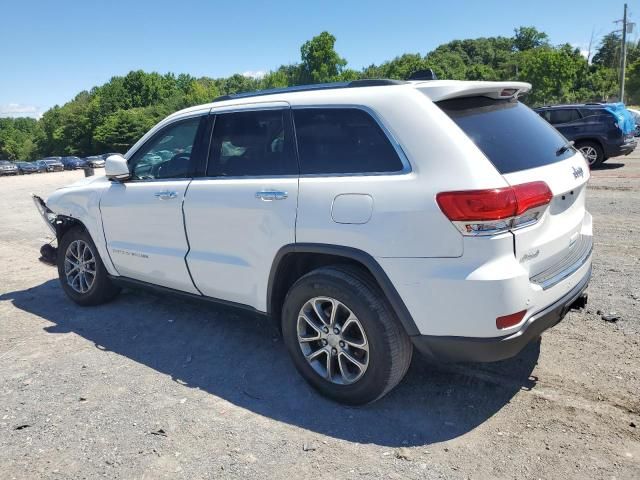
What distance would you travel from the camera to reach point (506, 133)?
3033mm

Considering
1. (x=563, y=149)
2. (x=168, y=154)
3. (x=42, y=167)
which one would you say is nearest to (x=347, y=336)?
(x=563, y=149)

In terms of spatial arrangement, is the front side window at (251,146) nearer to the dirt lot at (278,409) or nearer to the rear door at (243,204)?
the rear door at (243,204)

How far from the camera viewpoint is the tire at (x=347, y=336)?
2.95 metres

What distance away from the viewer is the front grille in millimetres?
2828

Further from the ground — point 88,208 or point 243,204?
point 243,204

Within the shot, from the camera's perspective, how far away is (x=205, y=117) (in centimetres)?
404

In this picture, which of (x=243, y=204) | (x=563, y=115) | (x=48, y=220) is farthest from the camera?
(x=563, y=115)

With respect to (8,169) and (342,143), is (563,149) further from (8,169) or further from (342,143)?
(8,169)

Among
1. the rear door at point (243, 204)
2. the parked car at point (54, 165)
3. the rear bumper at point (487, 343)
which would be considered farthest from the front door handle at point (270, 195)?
the parked car at point (54, 165)

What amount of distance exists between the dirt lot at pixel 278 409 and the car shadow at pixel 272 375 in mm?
12

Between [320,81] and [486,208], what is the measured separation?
70728mm

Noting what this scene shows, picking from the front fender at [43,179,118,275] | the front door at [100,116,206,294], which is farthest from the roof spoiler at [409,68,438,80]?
the front fender at [43,179,118,275]

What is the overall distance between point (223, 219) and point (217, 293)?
0.60 meters

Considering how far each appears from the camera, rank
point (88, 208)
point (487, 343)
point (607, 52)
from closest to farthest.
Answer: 1. point (487, 343)
2. point (88, 208)
3. point (607, 52)
